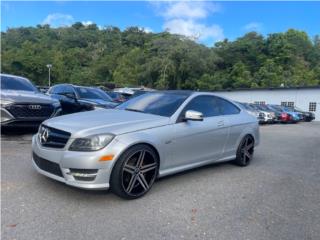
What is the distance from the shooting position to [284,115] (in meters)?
23.1

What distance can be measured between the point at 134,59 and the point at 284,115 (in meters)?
46.5

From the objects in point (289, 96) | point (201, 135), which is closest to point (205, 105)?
point (201, 135)

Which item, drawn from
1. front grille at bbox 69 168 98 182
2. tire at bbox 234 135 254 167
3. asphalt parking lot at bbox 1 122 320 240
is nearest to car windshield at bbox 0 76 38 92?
asphalt parking lot at bbox 1 122 320 240

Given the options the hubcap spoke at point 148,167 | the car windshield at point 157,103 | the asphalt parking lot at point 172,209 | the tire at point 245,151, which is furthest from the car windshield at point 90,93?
the hubcap spoke at point 148,167

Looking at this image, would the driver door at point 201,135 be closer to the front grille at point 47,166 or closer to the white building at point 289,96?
the front grille at point 47,166

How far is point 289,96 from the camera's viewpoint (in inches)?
1491

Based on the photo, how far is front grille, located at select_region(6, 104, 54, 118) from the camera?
6.61 meters

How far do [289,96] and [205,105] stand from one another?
120 ft

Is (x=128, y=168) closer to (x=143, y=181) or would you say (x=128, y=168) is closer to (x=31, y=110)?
(x=143, y=181)

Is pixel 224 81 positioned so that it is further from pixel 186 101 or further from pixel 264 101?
pixel 186 101

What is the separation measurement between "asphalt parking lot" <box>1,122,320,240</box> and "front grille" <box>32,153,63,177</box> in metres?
0.33

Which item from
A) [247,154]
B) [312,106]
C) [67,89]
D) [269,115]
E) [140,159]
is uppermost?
[67,89]

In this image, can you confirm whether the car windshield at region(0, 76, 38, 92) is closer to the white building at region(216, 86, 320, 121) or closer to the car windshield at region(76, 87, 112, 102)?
the car windshield at region(76, 87, 112, 102)

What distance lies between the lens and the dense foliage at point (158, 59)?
5566 cm
